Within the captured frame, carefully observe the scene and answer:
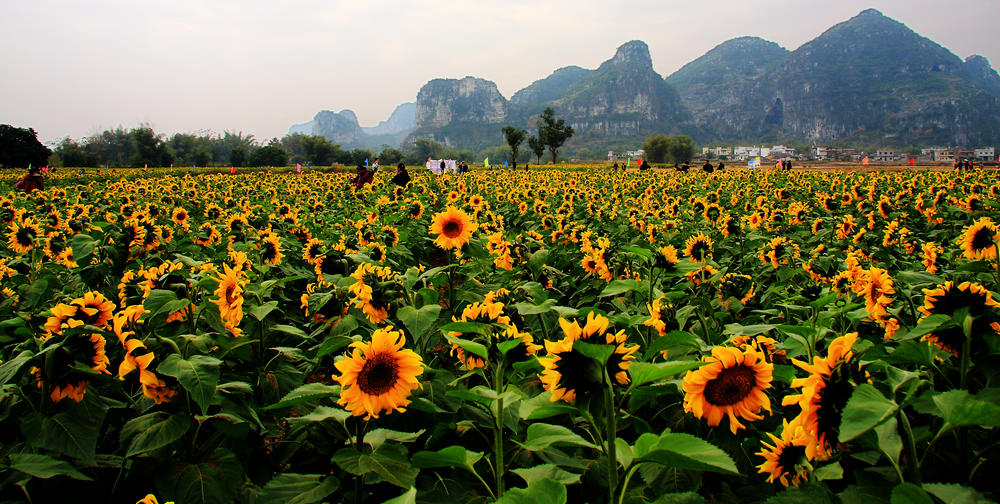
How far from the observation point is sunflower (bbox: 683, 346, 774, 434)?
143 centimetres

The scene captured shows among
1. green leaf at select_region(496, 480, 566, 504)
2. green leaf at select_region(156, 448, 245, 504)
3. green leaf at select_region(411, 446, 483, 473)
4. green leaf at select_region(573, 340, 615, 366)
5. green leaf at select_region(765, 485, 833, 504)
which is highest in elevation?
green leaf at select_region(573, 340, 615, 366)

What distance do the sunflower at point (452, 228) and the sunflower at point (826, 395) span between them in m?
2.77

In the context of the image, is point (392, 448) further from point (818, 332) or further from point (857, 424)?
point (818, 332)

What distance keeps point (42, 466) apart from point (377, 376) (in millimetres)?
998

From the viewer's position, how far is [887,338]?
213cm

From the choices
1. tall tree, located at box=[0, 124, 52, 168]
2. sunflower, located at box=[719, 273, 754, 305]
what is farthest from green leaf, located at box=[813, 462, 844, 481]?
tall tree, located at box=[0, 124, 52, 168]

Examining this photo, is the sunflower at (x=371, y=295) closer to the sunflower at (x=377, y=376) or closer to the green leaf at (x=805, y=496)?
the sunflower at (x=377, y=376)

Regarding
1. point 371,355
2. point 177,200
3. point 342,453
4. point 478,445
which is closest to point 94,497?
point 342,453

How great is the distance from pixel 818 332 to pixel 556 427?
0.98m

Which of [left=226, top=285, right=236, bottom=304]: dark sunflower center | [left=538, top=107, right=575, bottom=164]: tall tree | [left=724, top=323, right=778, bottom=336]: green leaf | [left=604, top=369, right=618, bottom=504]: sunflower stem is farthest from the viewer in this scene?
[left=538, top=107, right=575, bottom=164]: tall tree

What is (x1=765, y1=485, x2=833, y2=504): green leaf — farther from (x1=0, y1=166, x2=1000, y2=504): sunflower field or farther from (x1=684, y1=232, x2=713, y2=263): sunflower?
(x1=684, y1=232, x2=713, y2=263): sunflower

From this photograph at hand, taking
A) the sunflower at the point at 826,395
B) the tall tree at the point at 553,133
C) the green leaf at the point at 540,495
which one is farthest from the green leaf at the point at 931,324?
the tall tree at the point at 553,133

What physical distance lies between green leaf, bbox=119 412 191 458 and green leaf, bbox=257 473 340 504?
0.41 metres

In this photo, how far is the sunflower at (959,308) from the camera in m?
1.48
